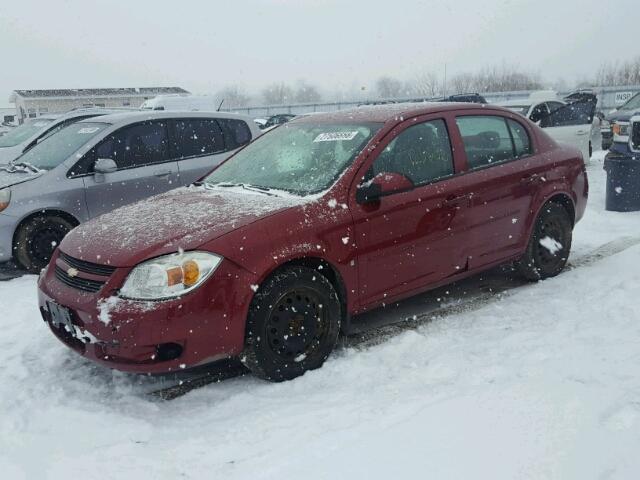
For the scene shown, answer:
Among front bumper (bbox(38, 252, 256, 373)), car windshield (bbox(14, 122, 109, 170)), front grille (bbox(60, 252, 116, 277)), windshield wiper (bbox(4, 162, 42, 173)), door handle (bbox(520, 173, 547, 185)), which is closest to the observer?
front bumper (bbox(38, 252, 256, 373))

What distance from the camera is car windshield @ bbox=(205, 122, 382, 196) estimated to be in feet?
13.1

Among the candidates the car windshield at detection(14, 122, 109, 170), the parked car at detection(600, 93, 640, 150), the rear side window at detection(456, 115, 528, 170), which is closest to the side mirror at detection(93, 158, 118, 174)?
the car windshield at detection(14, 122, 109, 170)

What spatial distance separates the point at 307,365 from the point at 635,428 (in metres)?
1.77

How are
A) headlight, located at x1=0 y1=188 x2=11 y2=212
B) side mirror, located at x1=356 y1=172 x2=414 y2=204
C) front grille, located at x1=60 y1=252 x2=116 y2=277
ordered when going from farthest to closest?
1. headlight, located at x1=0 y1=188 x2=11 y2=212
2. side mirror, located at x1=356 y1=172 x2=414 y2=204
3. front grille, located at x1=60 y1=252 x2=116 y2=277

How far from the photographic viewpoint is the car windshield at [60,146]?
21.8 feet

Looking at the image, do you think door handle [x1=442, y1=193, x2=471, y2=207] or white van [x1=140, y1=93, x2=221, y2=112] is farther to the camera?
white van [x1=140, y1=93, x2=221, y2=112]

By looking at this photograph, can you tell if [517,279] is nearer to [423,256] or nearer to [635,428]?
[423,256]

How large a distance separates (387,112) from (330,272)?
56.0 inches

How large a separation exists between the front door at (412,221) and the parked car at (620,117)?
6.86m

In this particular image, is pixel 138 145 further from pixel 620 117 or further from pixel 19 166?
pixel 620 117

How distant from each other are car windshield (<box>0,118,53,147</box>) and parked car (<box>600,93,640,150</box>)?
10.7 m

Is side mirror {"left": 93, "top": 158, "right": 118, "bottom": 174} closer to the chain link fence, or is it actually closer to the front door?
the front door

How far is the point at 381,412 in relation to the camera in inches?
121

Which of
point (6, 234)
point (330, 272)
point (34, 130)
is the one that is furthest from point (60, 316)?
point (34, 130)
